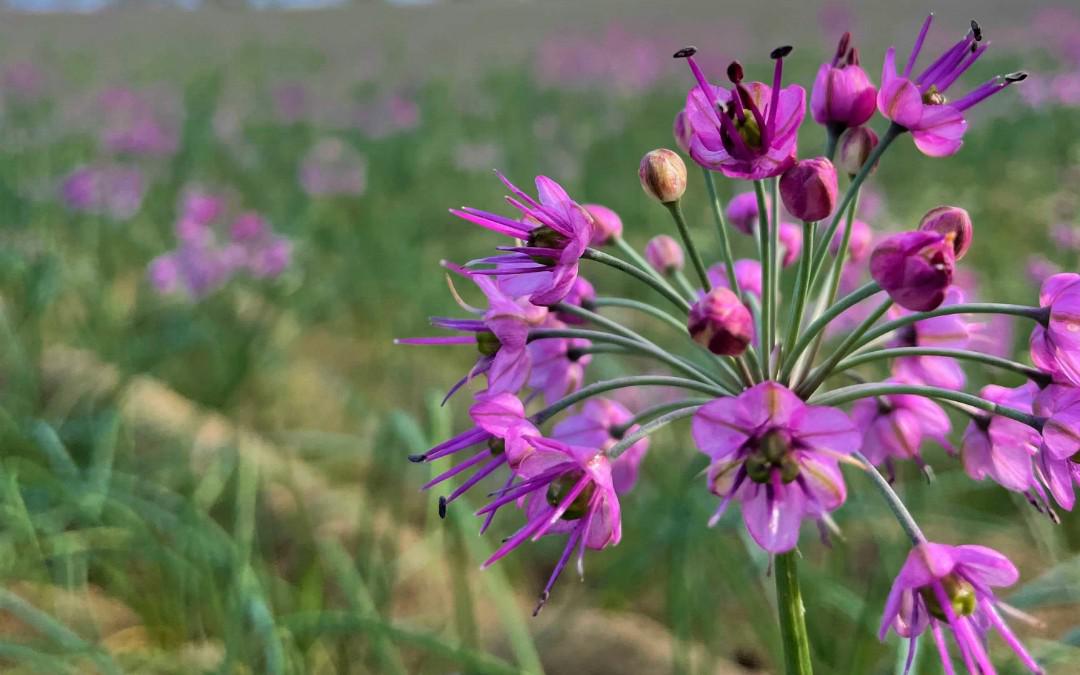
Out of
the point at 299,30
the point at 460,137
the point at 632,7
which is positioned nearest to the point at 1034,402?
the point at 460,137

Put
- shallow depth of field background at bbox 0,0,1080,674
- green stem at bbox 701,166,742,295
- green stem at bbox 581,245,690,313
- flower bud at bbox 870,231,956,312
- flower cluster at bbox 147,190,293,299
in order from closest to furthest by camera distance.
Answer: flower bud at bbox 870,231,956,312, green stem at bbox 581,245,690,313, green stem at bbox 701,166,742,295, shallow depth of field background at bbox 0,0,1080,674, flower cluster at bbox 147,190,293,299

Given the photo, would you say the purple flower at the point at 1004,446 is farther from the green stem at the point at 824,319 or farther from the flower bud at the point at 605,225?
the flower bud at the point at 605,225

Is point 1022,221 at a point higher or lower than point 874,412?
higher

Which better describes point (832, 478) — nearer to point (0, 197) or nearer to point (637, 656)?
point (637, 656)

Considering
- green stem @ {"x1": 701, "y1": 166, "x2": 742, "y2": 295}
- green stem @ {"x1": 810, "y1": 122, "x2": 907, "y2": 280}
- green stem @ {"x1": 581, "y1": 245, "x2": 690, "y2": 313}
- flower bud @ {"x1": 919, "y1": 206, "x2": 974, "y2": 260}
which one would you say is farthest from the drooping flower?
flower bud @ {"x1": 919, "y1": 206, "x2": 974, "y2": 260}

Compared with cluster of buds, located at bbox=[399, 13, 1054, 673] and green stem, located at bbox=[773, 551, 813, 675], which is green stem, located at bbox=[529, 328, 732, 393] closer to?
cluster of buds, located at bbox=[399, 13, 1054, 673]

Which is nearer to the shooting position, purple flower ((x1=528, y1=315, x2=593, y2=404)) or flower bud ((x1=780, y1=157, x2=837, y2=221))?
flower bud ((x1=780, y1=157, x2=837, y2=221))

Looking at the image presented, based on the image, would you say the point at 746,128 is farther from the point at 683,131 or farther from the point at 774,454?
the point at 774,454
